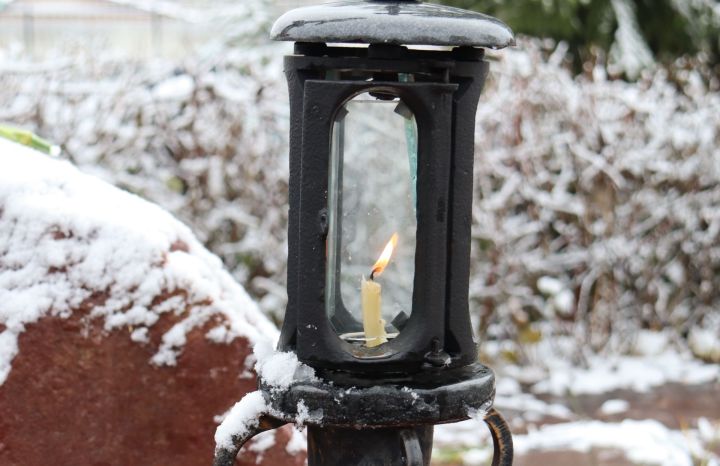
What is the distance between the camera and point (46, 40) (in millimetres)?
15383

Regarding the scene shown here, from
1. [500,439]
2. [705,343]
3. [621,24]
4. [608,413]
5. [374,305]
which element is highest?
[621,24]

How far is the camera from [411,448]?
190cm

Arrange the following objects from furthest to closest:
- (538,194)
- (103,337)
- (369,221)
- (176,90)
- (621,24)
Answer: (621,24) → (538,194) → (176,90) → (103,337) → (369,221)

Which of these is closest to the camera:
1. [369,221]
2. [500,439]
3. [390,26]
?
[390,26]

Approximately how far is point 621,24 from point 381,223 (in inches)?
176

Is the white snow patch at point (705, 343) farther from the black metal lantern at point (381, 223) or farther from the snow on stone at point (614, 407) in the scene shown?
the black metal lantern at point (381, 223)

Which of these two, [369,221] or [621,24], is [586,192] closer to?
[621,24]

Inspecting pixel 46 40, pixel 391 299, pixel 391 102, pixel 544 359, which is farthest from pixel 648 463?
pixel 46 40

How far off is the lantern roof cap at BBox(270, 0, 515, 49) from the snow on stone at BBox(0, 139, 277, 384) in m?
0.83

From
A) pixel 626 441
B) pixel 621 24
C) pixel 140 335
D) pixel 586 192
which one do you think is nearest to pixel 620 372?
pixel 586 192

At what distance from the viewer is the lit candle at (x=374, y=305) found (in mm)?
1891

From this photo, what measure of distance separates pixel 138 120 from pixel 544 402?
2437 millimetres

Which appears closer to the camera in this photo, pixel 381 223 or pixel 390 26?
pixel 390 26

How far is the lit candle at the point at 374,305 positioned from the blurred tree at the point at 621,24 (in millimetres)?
4216
